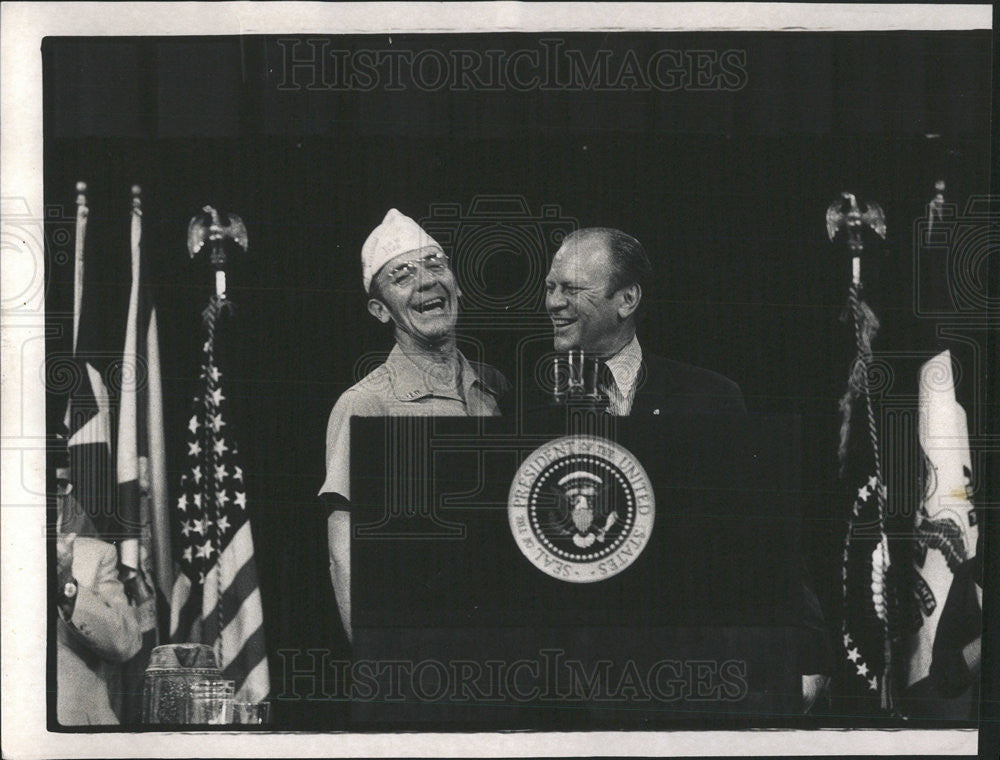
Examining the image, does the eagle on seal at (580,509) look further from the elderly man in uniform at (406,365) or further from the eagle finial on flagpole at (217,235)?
the eagle finial on flagpole at (217,235)

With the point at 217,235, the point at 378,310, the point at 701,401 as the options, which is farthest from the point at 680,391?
the point at 217,235

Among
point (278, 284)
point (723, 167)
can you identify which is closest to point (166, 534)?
point (278, 284)

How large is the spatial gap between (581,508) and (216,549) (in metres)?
1.35

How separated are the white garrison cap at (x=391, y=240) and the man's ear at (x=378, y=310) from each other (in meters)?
0.12

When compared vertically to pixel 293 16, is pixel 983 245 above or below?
below

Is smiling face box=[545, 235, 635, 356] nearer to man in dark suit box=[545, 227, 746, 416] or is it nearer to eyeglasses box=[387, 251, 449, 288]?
man in dark suit box=[545, 227, 746, 416]

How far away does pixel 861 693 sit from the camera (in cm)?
386

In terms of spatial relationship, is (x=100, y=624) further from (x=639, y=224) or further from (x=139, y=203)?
(x=639, y=224)

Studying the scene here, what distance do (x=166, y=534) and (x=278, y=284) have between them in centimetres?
101

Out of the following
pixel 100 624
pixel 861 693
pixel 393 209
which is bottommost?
pixel 861 693

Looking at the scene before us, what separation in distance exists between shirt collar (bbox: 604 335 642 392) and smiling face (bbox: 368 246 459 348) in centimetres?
63

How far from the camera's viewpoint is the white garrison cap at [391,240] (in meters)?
3.85

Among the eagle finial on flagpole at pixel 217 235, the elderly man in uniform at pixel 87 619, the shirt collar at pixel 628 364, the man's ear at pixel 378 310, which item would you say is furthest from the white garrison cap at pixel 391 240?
the elderly man in uniform at pixel 87 619

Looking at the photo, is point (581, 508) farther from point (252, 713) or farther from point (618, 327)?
point (252, 713)
